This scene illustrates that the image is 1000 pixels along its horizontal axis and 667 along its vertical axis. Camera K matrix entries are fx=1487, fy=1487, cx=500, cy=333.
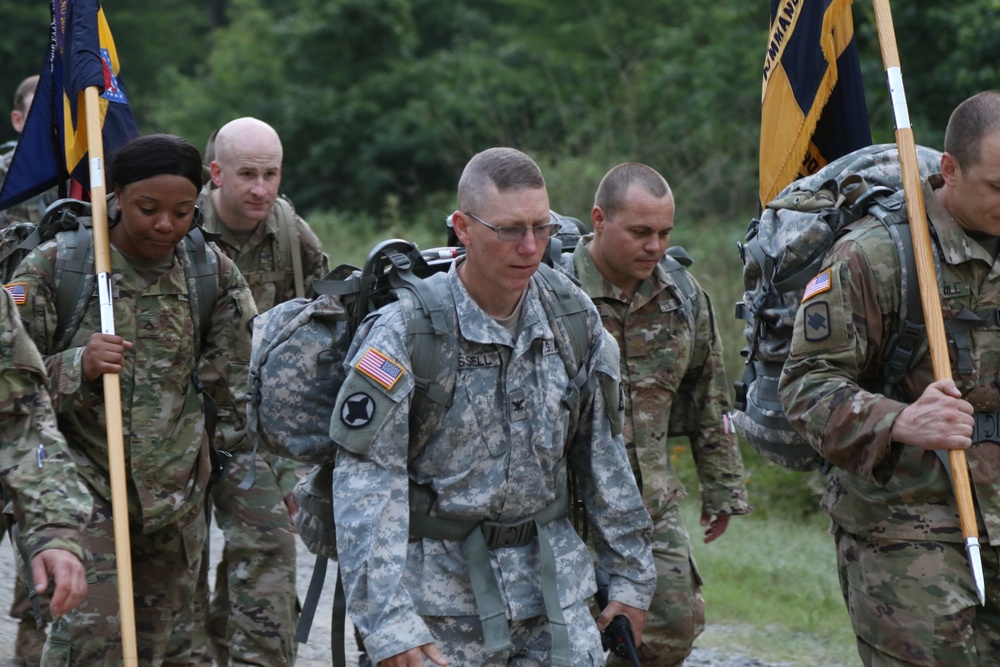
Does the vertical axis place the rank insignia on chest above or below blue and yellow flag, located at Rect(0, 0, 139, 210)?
below

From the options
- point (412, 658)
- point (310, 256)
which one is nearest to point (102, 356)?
point (412, 658)

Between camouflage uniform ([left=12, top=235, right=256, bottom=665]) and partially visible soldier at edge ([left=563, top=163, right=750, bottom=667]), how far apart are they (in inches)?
60.5

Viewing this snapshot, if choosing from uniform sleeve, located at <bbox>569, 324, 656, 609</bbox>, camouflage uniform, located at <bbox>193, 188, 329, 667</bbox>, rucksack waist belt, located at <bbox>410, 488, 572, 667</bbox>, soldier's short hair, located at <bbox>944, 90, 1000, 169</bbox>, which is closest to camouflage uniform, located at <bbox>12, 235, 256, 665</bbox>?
camouflage uniform, located at <bbox>193, 188, 329, 667</bbox>

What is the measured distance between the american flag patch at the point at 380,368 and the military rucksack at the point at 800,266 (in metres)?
1.52

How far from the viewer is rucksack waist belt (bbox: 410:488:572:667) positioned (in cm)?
430

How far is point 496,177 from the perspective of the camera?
14.4ft

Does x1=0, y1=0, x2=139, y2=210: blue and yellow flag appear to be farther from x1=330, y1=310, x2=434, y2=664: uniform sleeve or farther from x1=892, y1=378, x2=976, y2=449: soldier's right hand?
x1=892, y1=378, x2=976, y2=449: soldier's right hand

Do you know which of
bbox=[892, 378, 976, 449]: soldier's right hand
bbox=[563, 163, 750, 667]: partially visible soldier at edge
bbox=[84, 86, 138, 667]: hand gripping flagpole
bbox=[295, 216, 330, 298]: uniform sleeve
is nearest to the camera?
bbox=[892, 378, 976, 449]: soldier's right hand

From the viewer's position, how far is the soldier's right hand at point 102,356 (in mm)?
5383

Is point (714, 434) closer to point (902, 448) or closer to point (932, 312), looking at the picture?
point (902, 448)

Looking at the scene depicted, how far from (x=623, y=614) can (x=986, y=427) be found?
1.30 m

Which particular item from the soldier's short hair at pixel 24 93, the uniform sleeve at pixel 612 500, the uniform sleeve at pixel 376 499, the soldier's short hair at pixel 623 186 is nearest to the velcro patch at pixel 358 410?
the uniform sleeve at pixel 376 499

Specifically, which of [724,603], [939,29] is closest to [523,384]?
[724,603]

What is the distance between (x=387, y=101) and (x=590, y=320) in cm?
2349
